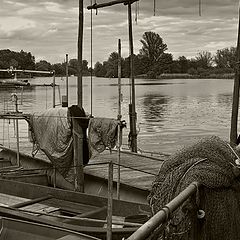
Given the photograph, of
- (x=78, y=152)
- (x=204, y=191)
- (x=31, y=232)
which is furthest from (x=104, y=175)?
(x=204, y=191)

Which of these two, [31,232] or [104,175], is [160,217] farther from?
[104,175]

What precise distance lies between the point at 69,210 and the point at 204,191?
679cm

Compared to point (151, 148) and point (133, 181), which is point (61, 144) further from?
point (151, 148)

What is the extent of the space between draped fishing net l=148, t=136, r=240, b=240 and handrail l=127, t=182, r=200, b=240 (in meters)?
0.16

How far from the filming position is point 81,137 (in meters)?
12.9

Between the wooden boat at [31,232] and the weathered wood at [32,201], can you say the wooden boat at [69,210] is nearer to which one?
the weathered wood at [32,201]

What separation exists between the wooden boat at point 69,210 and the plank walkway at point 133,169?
957 millimetres

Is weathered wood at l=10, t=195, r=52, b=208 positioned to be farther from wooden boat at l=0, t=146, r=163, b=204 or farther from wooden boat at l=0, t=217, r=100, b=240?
wooden boat at l=0, t=217, r=100, b=240

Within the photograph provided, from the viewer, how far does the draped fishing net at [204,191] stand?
412cm

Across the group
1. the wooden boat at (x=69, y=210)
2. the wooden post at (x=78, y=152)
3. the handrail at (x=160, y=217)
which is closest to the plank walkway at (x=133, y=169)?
the wooden post at (x=78, y=152)

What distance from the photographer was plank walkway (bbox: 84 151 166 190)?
38.5 feet

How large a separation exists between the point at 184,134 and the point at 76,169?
25.8 m

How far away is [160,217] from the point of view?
3160 mm

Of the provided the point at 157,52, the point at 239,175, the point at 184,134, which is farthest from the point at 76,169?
the point at 157,52
